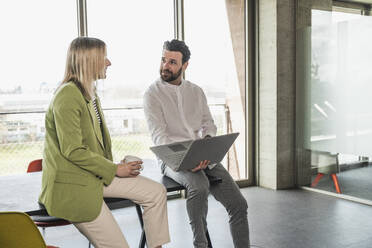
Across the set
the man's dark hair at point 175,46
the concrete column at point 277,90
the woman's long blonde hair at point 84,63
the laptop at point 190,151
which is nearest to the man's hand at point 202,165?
the laptop at point 190,151

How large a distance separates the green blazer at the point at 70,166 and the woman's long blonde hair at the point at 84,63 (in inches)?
3.4

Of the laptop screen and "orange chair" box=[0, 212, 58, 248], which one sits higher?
the laptop screen

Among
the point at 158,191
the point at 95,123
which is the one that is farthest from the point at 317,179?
the point at 95,123

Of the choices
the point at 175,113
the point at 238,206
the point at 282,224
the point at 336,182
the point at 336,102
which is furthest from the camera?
the point at 336,182

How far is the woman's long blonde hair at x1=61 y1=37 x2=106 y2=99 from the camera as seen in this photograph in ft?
5.78

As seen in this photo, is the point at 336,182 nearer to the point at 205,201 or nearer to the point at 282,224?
the point at 282,224

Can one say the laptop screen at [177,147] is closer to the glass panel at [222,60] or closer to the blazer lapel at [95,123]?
the blazer lapel at [95,123]

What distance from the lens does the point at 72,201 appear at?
1.58 meters

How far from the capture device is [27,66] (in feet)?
11.8

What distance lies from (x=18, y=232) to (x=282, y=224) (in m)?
2.66

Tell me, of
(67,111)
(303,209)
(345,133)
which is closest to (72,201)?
(67,111)

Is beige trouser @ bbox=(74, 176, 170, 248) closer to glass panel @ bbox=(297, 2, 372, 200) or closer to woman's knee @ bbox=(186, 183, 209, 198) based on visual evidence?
woman's knee @ bbox=(186, 183, 209, 198)

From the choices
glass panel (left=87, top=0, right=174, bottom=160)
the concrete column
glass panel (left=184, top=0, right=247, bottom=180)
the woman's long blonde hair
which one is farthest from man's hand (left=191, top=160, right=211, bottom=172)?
the concrete column

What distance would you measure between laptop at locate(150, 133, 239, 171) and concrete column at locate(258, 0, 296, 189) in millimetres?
2637
